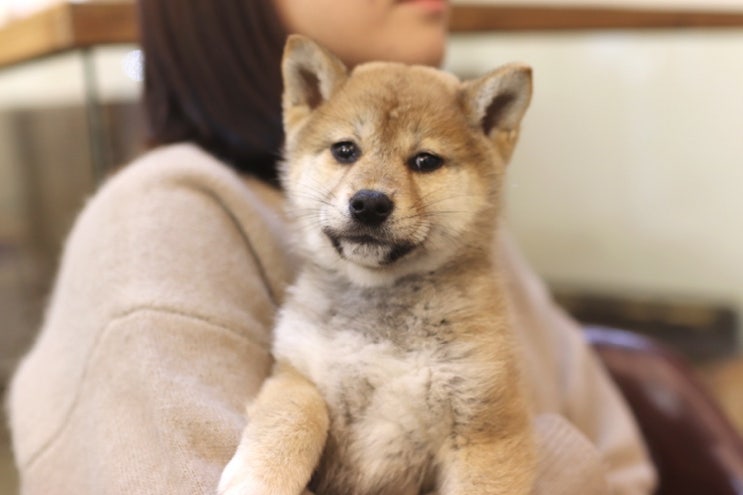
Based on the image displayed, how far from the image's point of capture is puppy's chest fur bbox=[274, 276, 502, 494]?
92cm

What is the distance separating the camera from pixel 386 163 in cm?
100

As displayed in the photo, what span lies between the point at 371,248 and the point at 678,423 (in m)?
1.26

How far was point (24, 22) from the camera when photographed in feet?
5.75

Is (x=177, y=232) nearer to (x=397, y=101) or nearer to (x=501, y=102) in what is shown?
(x=397, y=101)

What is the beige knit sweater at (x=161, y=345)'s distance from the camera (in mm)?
918

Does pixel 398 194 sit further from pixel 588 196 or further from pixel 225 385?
pixel 588 196

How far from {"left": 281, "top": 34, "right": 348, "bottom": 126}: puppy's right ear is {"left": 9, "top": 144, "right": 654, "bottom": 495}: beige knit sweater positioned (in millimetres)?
160

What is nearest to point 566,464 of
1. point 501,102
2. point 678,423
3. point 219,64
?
point 501,102

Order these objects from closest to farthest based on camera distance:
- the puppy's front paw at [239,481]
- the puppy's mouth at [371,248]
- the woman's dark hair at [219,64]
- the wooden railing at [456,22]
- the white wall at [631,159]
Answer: the puppy's front paw at [239,481], the puppy's mouth at [371,248], the woman's dark hair at [219,64], the wooden railing at [456,22], the white wall at [631,159]

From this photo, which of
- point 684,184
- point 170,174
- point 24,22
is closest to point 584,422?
point 170,174

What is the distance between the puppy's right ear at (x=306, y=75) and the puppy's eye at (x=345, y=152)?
0.35 ft

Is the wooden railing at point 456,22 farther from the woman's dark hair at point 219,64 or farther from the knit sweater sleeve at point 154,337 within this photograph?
the knit sweater sleeve at point 154,337

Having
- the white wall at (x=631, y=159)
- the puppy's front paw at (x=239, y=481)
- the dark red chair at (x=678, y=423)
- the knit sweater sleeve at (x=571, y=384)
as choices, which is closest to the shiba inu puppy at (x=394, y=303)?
the puppy's front paw at (x=239, y=481)

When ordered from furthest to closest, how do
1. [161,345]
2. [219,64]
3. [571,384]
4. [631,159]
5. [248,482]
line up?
[631,159] < [571,384] < [219,64] < [161,345] < [248,482]
